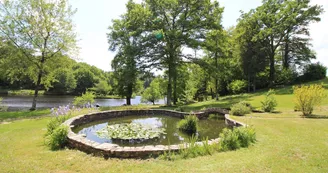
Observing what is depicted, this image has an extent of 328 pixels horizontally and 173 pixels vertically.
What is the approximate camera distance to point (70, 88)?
174ft

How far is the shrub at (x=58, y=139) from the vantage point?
5.87m

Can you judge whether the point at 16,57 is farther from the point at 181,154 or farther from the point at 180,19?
the point at 181,154

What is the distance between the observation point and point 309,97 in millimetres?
9898

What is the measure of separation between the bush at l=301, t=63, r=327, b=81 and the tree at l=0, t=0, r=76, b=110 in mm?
28537

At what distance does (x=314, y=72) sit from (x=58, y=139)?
30.2 meters

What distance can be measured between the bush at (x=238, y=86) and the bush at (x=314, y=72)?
7.57 m

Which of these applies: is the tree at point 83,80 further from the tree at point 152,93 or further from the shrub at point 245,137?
the shrub at point 245,137

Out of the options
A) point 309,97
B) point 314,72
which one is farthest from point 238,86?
point 309,97

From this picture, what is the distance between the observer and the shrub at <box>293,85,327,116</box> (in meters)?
9.67

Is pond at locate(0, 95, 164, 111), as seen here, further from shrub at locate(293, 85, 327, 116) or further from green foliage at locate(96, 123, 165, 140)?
shrub at locate(293, 85, 327, 116)

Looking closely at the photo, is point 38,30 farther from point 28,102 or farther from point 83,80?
point 83,80

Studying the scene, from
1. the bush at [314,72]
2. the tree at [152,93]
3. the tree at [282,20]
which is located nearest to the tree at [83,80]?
the tree at [152,93]

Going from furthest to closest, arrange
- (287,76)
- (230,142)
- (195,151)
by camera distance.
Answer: (287,76) < (230,142) < (195,151)

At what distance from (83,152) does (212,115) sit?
373 inches
